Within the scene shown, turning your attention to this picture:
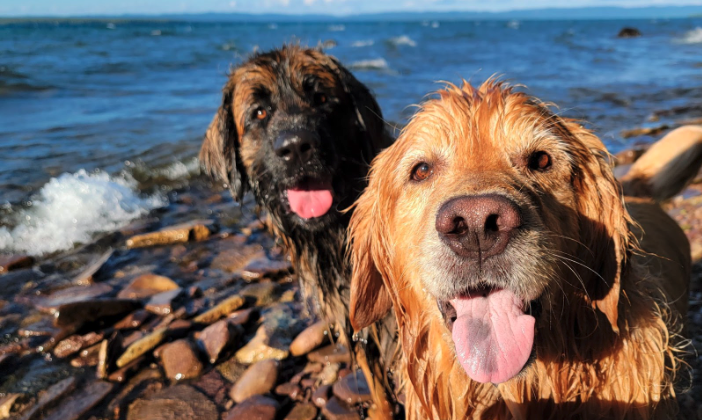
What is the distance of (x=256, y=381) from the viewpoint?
Result: 12.5 ft

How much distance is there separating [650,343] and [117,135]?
11408 millimetres

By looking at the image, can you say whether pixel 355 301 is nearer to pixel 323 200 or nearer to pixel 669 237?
pixel 323 200

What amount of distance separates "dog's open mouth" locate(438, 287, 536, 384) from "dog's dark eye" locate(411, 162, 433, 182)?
25.2 inches

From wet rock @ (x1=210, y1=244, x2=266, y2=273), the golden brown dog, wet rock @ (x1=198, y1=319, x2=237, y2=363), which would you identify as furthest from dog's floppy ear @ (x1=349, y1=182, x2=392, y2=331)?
wet rock @ (x1=210, y1=244, x2=266, y2=273)

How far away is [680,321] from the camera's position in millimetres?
3191

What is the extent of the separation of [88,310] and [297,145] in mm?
2461

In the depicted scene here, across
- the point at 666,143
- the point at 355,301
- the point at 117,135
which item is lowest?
the point at 117,135

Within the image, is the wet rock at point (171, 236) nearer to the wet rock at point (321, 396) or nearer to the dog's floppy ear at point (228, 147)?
the dog's floppy ear at point (228, 147)

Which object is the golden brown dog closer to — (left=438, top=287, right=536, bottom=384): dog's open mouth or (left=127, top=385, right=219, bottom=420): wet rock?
(left=438, top=287, right=536, bottom=384): dog's open mouth

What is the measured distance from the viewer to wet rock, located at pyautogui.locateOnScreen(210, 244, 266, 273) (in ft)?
19.1

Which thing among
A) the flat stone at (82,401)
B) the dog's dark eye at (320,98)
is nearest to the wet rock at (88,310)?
the flat stone at (82,401)

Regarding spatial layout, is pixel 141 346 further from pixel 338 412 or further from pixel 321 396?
pixel 338 412

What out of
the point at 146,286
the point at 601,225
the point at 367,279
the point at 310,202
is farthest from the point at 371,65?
the point at 601,225

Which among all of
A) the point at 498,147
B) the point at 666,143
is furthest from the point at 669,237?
the point at 498,147
